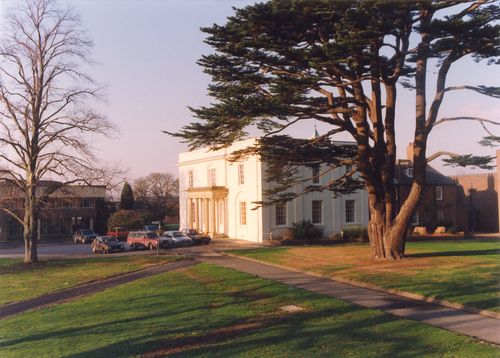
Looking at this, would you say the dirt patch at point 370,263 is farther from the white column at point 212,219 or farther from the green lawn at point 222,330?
the white column at point 212,219

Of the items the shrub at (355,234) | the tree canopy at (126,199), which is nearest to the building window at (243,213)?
the shrub at (355,234)

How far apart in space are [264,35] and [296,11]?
5.27ft

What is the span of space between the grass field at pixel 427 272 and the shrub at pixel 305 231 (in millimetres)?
13026

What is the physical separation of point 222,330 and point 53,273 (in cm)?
1774

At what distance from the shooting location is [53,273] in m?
27.1

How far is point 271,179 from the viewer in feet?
81.9

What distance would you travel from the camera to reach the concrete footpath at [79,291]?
17.1 m

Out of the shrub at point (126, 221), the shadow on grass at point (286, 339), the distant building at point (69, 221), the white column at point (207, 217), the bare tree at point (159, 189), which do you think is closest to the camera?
the shadow on grass at point (286, 339)

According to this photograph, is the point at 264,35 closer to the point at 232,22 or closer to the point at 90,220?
the point at 232,22

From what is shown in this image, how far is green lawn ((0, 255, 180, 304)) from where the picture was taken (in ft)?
68.5

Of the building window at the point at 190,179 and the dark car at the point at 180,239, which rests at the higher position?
the building window at the point at 190,179

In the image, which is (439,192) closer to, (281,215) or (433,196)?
(433,196)

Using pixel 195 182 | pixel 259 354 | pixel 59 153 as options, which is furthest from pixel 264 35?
pixel 195 182

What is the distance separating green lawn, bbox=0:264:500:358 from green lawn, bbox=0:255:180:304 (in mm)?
4512
